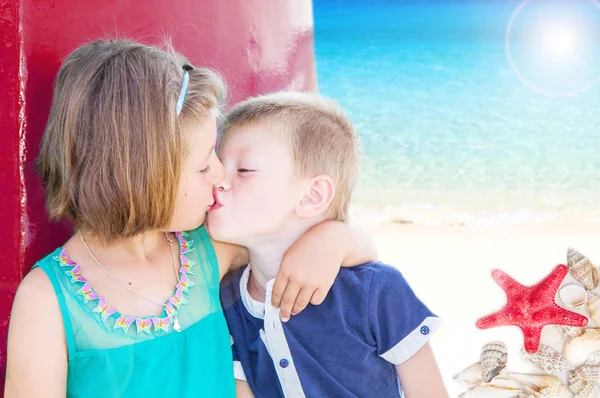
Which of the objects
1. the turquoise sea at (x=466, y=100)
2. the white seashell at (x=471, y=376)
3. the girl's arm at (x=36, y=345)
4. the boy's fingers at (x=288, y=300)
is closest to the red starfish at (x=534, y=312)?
the white seashell at (x=471, y=376)

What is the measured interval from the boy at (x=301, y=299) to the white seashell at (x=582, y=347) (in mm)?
403

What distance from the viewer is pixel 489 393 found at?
5.95ft

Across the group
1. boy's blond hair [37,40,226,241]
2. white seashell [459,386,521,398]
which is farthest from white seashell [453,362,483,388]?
boy's blond hair [37,40,226,241]

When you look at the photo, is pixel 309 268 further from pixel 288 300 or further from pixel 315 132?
pixel 315 132

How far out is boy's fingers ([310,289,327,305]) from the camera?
1.56m

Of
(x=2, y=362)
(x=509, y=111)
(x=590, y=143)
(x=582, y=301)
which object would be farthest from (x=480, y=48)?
(x=2, y=362)

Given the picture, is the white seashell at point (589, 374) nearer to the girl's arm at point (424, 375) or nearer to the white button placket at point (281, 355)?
the girl's arm at point (424, 375)

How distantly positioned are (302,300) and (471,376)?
0.58 metres

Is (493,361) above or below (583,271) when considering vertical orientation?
below

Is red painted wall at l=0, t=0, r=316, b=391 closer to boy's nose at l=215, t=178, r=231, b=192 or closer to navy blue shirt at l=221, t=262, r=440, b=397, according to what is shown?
boy's nose at l=215, t=178, r=231, b=192

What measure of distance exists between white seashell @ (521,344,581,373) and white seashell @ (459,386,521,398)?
90mm

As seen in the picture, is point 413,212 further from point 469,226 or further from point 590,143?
point 590,143

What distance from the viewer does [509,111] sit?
973 cm

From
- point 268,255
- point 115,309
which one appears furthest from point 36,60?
point 268,255
